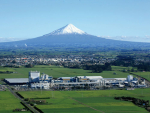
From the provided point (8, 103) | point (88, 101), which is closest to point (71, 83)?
point (88, 101)

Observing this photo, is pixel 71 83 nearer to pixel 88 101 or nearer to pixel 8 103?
pixel 88 101

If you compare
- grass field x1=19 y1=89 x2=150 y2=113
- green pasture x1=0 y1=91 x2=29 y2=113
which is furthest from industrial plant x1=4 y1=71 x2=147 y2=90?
green pasture x1=0 y1=91 x2=29 y2=113

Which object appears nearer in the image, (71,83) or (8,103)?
(8,103)

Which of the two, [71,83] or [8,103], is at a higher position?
[71,83]

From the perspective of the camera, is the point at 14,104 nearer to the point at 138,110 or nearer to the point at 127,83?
the point at 138,110

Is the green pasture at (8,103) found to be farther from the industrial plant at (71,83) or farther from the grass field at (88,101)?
the industrial plant at (71,83)

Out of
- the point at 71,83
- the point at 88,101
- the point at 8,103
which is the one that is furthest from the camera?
the point at 71,83

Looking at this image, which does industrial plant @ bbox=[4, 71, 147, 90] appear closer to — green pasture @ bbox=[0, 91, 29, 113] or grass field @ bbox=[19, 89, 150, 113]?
grass field @ bbox=[19, 89, 150, 113]
